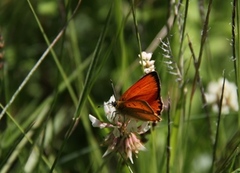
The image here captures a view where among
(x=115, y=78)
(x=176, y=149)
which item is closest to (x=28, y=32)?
(x=115, y=78)

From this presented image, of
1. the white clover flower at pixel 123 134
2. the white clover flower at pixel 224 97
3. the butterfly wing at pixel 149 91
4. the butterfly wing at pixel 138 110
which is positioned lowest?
the white clover flower at pixel 224 97

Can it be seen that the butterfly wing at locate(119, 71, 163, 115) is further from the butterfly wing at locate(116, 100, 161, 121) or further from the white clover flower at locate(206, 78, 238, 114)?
the white clover flower at locate(206, 78, 238, 114)

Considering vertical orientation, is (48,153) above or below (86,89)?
below

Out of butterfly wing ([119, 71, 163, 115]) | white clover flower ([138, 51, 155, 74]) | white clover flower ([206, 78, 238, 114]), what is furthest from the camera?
white clover flower ([206, 78, 238, 114])

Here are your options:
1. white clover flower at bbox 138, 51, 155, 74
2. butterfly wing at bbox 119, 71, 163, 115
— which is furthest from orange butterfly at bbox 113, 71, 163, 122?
white clover flower at bbox 138, 51, 155, 74

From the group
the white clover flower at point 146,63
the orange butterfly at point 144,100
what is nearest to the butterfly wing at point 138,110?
the orange butterfly at point 144,100

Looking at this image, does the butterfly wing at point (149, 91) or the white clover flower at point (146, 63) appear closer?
the butterfly wing at point (149, 91)

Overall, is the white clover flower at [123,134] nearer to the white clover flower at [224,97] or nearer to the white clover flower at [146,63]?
the white clover flower at [146,63]

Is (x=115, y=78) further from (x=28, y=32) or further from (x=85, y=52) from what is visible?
(x=28, y=32)
